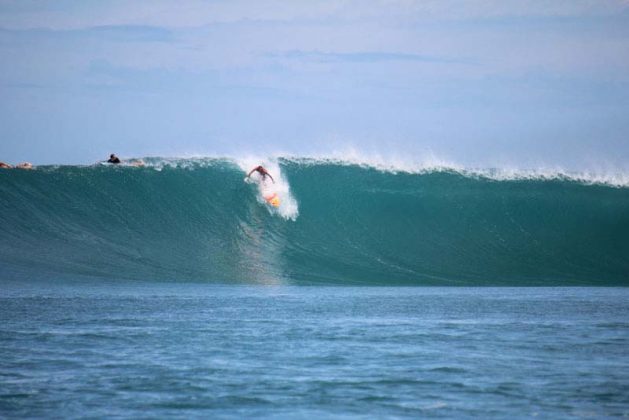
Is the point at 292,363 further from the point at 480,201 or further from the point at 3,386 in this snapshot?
the point at 480,201

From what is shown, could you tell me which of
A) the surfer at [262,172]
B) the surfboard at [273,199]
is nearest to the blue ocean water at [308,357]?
the surfboard at [273,199]

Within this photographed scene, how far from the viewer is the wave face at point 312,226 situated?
21.8 metres

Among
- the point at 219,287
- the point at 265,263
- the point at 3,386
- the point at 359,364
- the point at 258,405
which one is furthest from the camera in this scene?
the point at 265,263

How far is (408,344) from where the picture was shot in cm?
1067

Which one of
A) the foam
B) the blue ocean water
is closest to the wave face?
the foam

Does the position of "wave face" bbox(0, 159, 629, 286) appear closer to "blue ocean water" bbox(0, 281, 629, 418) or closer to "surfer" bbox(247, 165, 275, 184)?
"surfer" bbox(247, 165, 275, 184)

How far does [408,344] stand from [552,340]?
6.25 ft

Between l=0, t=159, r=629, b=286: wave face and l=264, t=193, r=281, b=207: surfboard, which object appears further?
l=264, t=193, r=281, b=207: surfboard

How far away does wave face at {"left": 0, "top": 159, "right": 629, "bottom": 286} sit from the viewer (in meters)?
21.8

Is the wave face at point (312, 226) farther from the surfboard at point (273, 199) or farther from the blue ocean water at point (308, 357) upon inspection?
the blue ocean water at point (308, 357)

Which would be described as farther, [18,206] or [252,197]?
[252,197]

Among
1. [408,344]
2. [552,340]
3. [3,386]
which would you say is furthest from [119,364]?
[552,340]

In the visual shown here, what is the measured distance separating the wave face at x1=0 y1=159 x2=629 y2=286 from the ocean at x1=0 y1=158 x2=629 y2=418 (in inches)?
3.4

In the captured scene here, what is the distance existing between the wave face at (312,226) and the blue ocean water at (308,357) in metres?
5.52
